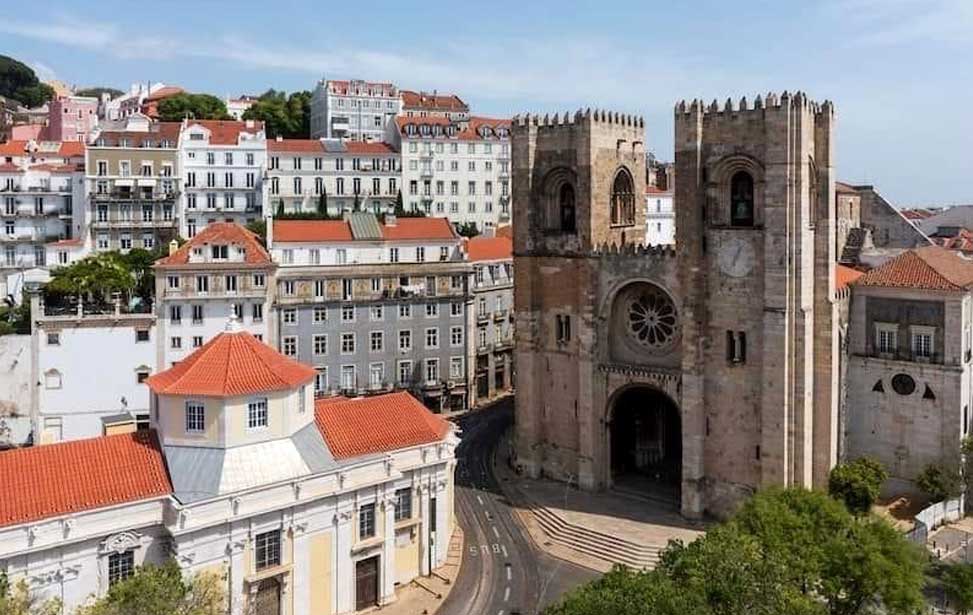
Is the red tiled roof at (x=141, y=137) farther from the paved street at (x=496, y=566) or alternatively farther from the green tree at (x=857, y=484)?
the green tree at (x=857, y=484)

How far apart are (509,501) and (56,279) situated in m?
37.9

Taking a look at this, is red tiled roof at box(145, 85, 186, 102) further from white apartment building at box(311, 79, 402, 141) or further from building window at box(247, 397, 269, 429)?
building window at box(247, 397, 269, 429)

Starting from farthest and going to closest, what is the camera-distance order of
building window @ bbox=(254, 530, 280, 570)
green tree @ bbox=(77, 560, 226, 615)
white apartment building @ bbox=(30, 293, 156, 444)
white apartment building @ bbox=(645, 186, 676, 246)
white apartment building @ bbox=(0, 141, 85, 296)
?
white apartment building @ bbox=(645, 186, 676, 246)
white apartment building @ bbox=(0, 141, 85, 296)
white apartment building @ bbox=(30, 293, 156, 444)
building window @ bbox=(254, 530, 280, 570)
green tree @ bbox=(77, 560, 226, 615)

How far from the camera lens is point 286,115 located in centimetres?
13338

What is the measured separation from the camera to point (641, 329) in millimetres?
55625

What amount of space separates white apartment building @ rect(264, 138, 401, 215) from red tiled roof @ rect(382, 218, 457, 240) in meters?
23.3

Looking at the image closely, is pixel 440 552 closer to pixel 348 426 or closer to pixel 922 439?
pixel 348 426

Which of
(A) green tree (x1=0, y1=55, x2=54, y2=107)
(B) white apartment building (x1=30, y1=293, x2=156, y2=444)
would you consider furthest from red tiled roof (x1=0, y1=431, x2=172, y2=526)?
(A) green tree (x1=0, y1=55, x2=54, y2=107)

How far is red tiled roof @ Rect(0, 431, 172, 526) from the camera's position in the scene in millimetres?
34125

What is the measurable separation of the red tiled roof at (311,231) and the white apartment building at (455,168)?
110 feet

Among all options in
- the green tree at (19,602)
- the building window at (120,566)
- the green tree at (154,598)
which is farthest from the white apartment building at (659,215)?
the green tree at (19,602)

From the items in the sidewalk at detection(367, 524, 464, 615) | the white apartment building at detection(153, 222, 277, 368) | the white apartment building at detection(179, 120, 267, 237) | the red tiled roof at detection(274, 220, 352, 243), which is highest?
the white apartment building at detection(179, 120, 267, 237)

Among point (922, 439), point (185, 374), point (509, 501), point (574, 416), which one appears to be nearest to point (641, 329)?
point (574, 416)

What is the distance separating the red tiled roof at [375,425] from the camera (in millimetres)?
42766
